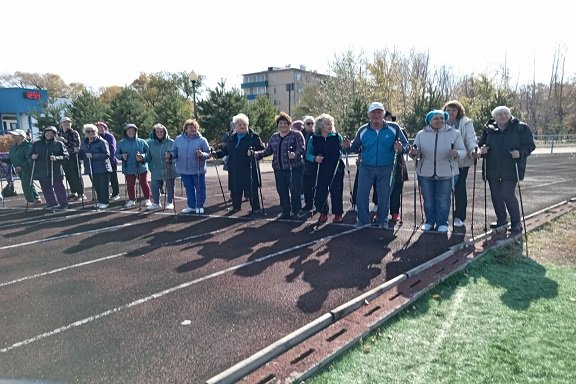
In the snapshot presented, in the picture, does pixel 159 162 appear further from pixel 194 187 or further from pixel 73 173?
pixel 73 173

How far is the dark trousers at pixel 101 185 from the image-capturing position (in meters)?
10.2

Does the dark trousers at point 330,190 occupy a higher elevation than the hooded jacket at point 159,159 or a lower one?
lower

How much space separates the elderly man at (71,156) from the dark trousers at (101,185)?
1.06 meters

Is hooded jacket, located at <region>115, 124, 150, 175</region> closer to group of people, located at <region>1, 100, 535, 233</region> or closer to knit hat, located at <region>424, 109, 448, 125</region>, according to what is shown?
group of people, located at <region>1, 100, 535, 233</region>

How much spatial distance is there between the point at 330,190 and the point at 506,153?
119 inches

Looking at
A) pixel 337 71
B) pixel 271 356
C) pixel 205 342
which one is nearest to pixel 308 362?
pixel 271 356

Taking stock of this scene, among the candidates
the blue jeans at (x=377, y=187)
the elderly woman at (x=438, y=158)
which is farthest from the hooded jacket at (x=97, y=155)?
the elderly woman at (x=438, y=158)

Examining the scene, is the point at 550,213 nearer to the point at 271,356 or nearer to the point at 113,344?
the point at 271,356

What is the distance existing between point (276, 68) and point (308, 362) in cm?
10638

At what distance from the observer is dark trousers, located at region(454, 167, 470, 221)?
717cm

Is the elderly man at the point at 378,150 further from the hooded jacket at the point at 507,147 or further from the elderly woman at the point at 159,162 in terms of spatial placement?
the elderly woman at the point at 159,162

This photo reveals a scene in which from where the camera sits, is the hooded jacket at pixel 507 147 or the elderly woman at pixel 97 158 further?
the elderly woman at pixel 97 158

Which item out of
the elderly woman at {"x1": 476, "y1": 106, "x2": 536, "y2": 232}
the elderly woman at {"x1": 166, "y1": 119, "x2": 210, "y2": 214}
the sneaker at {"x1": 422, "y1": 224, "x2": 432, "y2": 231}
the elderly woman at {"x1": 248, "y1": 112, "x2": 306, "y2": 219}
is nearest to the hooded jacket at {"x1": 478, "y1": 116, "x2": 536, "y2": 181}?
the elderly woman at {"x1": 476, "y1": 106, "x2": 536, "y2": 232}

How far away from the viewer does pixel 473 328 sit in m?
3.78
